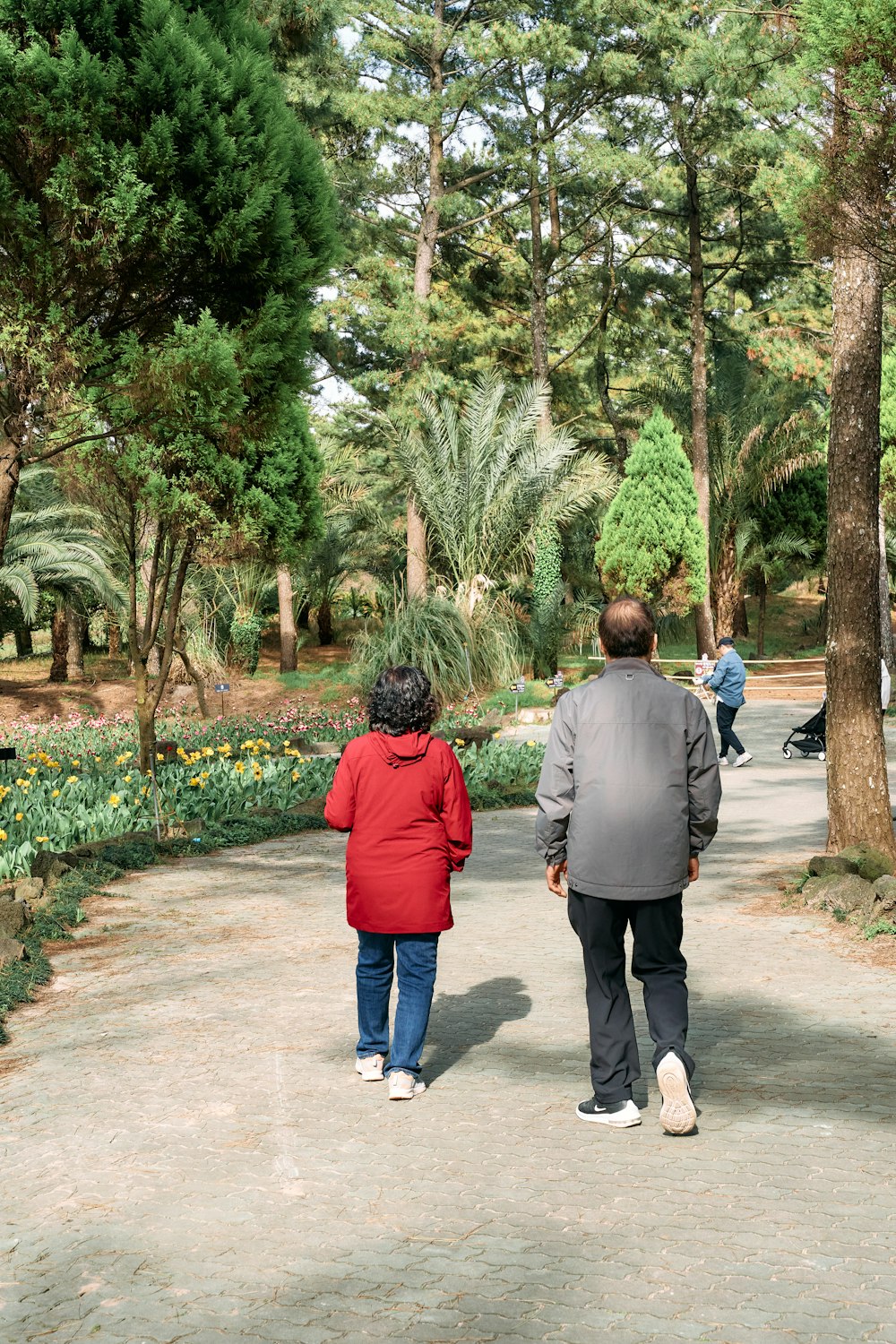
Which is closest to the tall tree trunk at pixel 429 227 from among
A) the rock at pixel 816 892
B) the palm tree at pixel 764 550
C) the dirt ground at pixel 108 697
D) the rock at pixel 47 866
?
the dirt ground at pixel 108 697

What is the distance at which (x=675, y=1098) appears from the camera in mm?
4277

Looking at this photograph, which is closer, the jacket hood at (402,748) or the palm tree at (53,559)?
the jacket hood at (402,748)

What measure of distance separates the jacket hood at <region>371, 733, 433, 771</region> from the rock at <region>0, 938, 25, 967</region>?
2797 mm

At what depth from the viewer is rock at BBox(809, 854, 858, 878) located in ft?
26.2

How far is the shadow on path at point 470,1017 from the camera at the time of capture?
5.30 meters

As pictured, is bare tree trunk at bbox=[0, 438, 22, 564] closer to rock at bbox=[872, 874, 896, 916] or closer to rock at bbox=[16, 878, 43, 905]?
rock at bbox=[16, 878, 43, 905]

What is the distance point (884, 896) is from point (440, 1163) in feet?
13.7

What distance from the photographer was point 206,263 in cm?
901

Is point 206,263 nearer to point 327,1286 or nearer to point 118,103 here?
point 118,103

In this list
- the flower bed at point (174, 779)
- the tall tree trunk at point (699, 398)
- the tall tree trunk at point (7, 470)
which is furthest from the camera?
the tall tree trunk at point (699, 398)

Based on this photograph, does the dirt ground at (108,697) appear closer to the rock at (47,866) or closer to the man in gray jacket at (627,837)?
the rock at (47,866)

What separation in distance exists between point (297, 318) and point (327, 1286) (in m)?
7.73

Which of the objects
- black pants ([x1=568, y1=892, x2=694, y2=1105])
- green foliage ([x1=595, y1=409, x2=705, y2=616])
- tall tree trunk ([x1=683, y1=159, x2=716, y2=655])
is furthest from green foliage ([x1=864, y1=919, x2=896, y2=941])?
tall tree trunk ([x1=683, y1=159, x2=716, y2=655])

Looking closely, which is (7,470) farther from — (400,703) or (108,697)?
(108,697)
